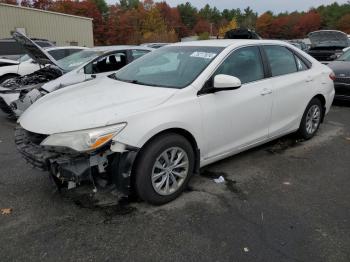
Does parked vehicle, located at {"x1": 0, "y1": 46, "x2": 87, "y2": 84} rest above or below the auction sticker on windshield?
below

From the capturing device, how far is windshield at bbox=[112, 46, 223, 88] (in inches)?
163

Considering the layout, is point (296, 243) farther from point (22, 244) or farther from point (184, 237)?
point (22, 244)

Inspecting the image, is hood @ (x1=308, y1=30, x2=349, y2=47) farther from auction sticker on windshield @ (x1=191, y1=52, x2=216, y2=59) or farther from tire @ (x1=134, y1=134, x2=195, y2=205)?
tire @ (x1=134, y1=134, x2=195, y2=205)

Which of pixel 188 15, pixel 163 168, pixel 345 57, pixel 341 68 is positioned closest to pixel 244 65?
pixel 163 168

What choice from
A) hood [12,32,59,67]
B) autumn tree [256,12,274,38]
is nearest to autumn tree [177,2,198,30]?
autumn tree [256,12,274,38]

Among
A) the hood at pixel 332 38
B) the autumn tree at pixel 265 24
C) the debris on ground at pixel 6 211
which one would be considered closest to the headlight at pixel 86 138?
the debris on ground at pixel 6 211

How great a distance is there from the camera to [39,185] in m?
4.25

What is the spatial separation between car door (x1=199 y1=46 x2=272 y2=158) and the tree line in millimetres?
50319

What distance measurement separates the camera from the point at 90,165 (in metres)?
3.30

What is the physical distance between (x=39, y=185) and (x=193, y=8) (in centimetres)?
10779

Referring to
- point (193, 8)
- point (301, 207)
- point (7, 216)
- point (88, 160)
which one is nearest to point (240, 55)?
point (301, 207)

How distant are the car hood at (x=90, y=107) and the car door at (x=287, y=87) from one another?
5.76ft

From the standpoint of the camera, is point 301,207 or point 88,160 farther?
point 301,207

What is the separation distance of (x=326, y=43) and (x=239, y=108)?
1226 centimetres
